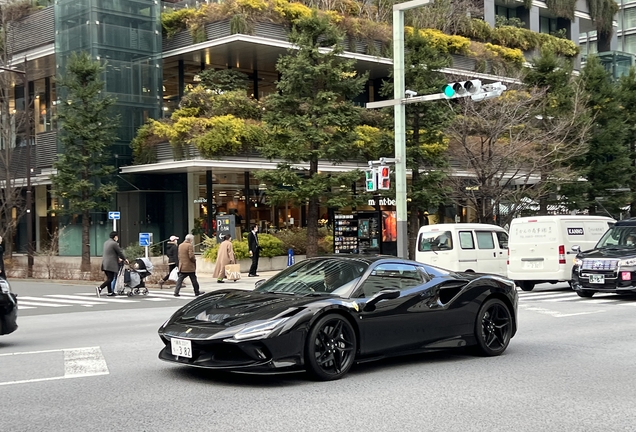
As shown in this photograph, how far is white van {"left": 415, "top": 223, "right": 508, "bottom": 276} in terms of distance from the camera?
23.2 metres

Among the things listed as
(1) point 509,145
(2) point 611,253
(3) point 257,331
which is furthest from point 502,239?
(3) point 257,331

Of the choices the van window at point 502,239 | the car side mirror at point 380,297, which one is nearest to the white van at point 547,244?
the van window at point 502,239

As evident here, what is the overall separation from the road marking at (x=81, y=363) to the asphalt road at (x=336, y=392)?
0.02 meters

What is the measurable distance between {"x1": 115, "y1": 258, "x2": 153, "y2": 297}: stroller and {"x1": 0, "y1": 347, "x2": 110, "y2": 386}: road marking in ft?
38.8

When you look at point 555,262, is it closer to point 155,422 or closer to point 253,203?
point 155,422

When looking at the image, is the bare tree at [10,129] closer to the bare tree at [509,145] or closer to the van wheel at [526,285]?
the bare tree at [509,145]

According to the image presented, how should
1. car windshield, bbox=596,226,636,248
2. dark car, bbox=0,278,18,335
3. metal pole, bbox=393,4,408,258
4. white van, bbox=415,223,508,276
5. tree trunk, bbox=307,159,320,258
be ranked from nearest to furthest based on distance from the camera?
dark car, bbox=0,278,18,335 < car windshield, bbox=596,226,636,248 < white van, bbox=415,223,508,276 < metal pole, bbox=393,4,408,258 < tree trunk, bbox=307,159,320,258

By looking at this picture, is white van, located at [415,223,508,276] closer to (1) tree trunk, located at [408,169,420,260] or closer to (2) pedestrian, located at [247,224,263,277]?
(2) pedestrian, located at [247,224,263,277]

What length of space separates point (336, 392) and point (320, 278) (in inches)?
68.7

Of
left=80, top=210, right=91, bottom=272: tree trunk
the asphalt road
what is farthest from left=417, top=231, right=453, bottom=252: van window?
left=80, top=210, right=91, bottom=272: tree trunk

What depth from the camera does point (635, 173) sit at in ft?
143

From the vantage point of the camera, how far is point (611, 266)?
1880 centimetres

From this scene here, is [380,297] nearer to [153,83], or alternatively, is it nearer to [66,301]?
[66,301]

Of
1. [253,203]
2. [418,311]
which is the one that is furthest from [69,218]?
[418,311]
